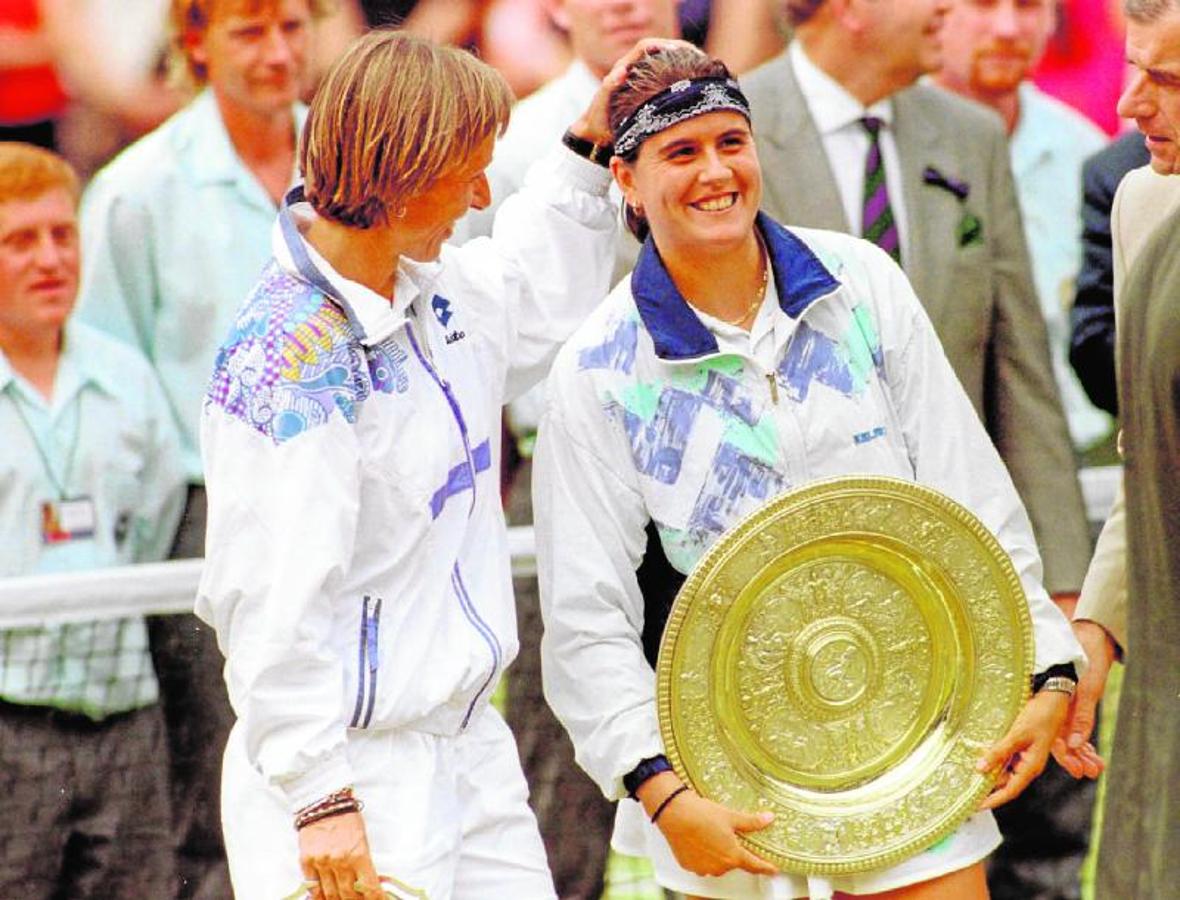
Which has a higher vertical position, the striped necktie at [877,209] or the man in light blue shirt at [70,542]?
the striped necktie at [877,209]

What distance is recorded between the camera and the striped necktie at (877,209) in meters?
5.66

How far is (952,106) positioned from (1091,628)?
1.82 metres

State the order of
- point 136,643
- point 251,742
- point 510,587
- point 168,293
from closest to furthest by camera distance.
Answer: point 251,742 → point 510,587 → point 136,643 → point 168,293

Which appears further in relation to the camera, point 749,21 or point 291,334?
point 749,21

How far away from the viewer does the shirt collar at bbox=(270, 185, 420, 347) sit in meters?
3.84

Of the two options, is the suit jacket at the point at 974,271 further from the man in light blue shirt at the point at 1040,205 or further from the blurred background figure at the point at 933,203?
the man in light blue shirt at the point at 1040,205

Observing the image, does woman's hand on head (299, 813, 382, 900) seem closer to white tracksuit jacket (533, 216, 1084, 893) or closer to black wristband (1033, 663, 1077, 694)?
white tracksuit jacket (533, 216, 1084, 893)

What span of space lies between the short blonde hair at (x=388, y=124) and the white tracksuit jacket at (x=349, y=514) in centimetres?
11

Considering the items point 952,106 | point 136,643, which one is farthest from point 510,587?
point 952,106

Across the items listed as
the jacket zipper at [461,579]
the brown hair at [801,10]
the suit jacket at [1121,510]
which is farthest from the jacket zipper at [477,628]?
the brown hair at [801,10]

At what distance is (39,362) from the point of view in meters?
5.68

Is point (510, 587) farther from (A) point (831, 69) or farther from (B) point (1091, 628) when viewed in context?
(A) point (831, 69)

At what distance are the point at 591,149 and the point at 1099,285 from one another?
1964 mm

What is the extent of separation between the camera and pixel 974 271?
225 inches
